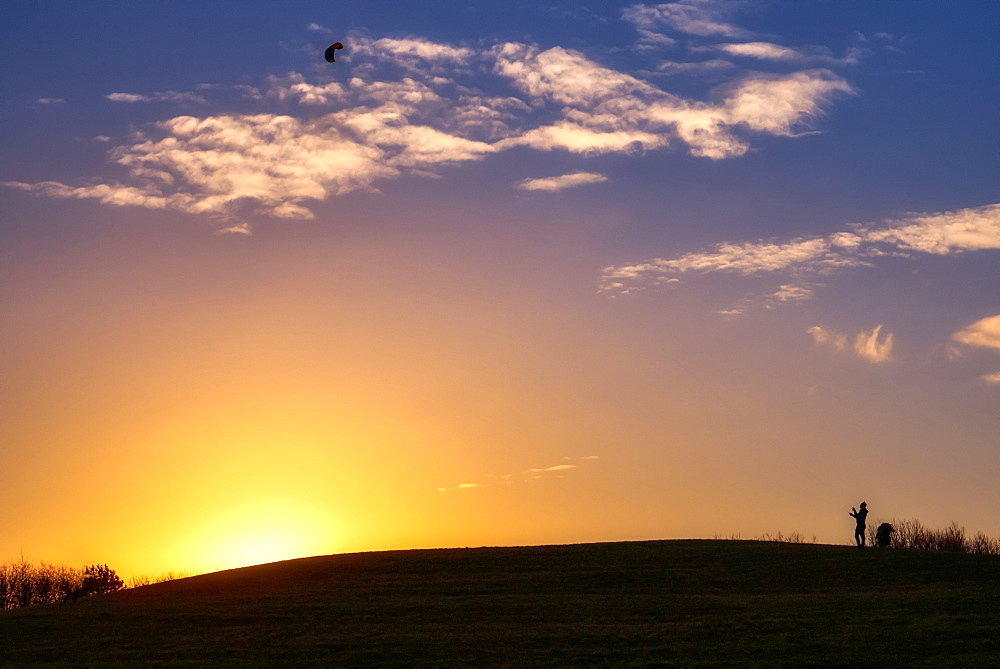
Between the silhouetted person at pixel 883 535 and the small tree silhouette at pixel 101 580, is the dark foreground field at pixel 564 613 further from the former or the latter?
the small tree silhouette at pixel 101 580

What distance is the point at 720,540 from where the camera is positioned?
57906mm

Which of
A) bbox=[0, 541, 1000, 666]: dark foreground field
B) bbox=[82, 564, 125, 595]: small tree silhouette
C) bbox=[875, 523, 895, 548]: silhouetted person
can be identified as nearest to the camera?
bbox=[0, 541, 1000, 666]: dark foreground field

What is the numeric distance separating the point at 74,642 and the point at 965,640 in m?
34.4

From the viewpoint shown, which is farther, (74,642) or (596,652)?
(74,642)

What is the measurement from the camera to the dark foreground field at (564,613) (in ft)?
105

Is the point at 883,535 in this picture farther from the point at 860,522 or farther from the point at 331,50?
the point at 331,50

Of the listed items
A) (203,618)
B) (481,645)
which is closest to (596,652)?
(481,645)

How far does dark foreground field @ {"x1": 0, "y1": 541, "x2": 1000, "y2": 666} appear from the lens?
3203cm

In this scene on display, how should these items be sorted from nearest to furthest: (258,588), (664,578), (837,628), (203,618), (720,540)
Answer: (837,628), (203,618), (664,578), (258,588), (720,540)

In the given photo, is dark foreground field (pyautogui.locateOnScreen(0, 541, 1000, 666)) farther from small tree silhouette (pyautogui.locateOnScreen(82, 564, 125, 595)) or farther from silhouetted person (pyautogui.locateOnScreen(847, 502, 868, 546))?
small tree silhouette (pyautogui.locateOnScreen(82, 564, 125, 595))

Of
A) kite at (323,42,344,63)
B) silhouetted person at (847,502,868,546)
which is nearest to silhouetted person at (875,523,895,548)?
silhouetted person at (847,502,868,546)

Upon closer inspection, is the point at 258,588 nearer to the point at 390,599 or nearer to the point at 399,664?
the point at 390,599

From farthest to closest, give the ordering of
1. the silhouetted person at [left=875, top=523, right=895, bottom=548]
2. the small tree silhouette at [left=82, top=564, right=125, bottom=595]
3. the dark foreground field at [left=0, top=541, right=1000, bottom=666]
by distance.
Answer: the small tree silhouette at [left=82, top=564, right=125, bottom=595]
the silhouetted person at [left=875, top=523, right=895, bottom=548]
the dark foreground field at [left=0, top=541, right=1000, bottom=666]

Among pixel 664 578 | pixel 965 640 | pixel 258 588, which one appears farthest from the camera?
pixel 258 588
